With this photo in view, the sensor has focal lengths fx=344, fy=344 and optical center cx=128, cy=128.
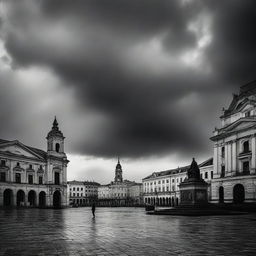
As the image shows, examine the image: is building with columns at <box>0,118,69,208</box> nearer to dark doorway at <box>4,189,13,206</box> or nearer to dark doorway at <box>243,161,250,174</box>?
dark doorway at <box>4,189,13,206</box>

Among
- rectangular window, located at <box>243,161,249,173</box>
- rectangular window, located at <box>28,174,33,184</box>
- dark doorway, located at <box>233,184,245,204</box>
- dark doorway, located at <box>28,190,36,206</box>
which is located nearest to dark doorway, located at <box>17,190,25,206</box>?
dark doorway, located at <box>28,190,36,206</box>

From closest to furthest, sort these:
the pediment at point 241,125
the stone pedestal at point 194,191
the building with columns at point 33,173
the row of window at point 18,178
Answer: the stone pedestal at point 194,191 < the pediment at point 241,125 < the row of window at point 18,178 < the building with columns at point 33,173

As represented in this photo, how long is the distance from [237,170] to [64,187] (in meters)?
44.7

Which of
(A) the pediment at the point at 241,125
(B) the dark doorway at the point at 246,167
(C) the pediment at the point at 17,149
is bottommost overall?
(B) the dark doorway at the point at 246,167

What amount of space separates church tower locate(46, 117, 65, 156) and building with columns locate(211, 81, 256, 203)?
129 ft

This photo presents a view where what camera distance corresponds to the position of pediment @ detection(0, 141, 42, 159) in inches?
2832

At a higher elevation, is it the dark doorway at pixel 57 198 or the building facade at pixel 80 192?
the dark doorway at pixel 57 198

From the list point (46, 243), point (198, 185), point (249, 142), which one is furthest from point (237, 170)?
point (46, 243)

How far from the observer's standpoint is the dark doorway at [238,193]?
189 feet

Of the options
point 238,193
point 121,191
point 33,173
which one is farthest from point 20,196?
point 121,191

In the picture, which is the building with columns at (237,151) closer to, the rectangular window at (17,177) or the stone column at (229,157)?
the stone column at (229,157)

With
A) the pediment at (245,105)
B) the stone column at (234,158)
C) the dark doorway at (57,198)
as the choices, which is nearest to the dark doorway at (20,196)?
the dark doorway at (57,198)

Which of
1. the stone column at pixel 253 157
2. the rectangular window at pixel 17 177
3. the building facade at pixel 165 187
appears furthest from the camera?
the building facade at pixel 165 187

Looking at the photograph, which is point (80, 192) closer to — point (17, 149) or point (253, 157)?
point (17, 149)
